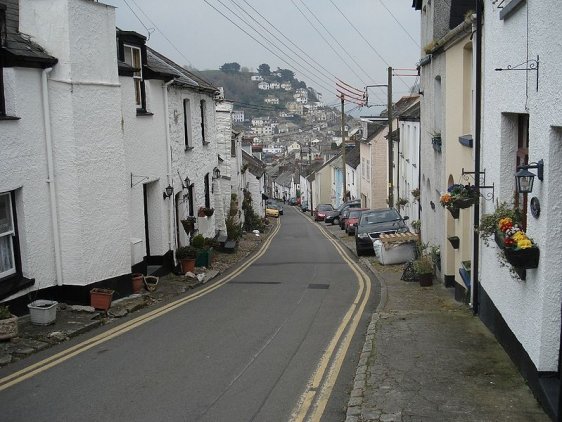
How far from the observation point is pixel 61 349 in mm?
10734

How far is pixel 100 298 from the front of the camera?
522 inches

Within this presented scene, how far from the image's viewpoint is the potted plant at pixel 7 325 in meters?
10.6

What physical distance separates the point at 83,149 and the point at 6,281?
3.17 meters

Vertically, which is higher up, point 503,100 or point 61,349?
point 503,100

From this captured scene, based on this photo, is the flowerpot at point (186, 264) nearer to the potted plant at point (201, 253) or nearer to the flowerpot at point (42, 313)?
the potted plant at point (201, 253)

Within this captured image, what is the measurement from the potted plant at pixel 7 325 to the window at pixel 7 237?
55.0 inches

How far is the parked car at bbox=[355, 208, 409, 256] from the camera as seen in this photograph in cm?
→ 2536

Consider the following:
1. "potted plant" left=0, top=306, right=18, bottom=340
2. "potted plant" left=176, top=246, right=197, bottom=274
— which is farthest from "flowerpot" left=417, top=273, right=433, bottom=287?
"potted plant" left=0, top=306, right=18, bottom=340

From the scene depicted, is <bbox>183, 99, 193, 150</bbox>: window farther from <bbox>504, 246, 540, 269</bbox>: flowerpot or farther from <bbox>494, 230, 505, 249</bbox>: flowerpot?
<bbox>504, 246, 540, 269</bbox>: flowerpot

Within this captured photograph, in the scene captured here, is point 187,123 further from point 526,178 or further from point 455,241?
point 526,178

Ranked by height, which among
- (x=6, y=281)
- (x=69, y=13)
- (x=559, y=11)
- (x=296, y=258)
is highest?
(x=69, y=13)

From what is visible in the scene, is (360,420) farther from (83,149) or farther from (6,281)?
(83,149)

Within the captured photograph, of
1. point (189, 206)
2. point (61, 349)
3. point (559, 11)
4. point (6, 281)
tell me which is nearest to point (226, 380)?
point (61, 349)

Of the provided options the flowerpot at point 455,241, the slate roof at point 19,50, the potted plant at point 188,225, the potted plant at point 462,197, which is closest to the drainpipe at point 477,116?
the potted plant at point 462,197
